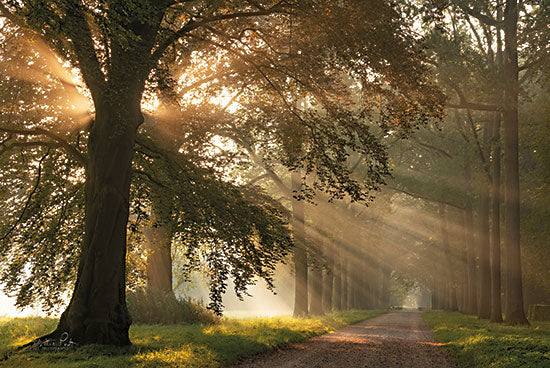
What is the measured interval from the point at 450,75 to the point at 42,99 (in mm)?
17393

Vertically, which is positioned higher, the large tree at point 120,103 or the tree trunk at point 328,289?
the large tree at point 120,103

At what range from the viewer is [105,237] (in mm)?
11922

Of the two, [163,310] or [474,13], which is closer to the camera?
[163,310]

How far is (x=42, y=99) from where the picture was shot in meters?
13.5

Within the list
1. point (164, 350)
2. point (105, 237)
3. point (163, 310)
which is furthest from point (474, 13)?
point (164, 350)

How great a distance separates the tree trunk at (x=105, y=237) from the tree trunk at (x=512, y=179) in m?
17.2

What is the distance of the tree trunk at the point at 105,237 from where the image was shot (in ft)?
37.8

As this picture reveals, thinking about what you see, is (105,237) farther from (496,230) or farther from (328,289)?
(328,289)

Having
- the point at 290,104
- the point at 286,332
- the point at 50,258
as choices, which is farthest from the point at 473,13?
the point at 50,258

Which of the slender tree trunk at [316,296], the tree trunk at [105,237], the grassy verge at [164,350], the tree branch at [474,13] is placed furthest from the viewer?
the slender tree trunk at [316,296]

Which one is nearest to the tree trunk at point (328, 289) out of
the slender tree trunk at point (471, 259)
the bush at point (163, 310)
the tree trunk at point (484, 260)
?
the tree trunk at point (484, 260)

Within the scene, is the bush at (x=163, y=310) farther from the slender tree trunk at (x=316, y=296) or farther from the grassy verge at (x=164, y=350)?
the slender tree trunk at (x=316, y=296)

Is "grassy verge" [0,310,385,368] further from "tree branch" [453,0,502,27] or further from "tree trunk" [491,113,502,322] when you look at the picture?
"tree branch" [453,0,502,27]

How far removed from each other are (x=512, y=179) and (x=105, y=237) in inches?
719
